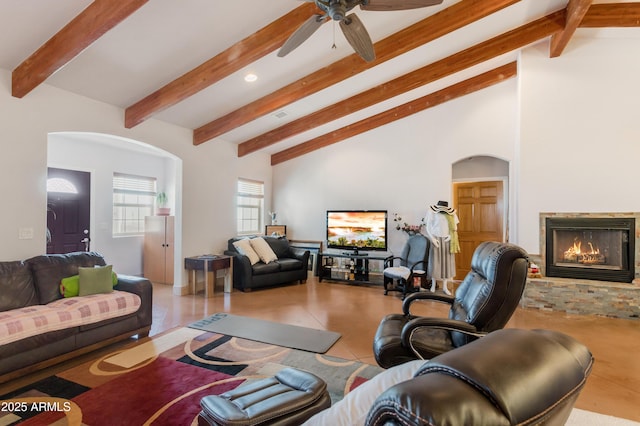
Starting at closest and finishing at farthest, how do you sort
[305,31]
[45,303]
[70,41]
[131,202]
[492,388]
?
[492,388], [305,31], [70,41], [45,303], [131,202]

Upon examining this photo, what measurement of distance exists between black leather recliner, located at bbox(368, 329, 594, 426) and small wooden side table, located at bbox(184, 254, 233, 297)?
491 cm

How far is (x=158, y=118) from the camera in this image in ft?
15.6

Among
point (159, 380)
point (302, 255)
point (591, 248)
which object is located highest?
point (591, 248)

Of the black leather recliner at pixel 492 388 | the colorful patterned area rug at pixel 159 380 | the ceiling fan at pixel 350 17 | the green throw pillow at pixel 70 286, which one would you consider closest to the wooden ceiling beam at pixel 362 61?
the ceiling fan at pixel 350 17

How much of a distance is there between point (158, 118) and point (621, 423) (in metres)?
5.88

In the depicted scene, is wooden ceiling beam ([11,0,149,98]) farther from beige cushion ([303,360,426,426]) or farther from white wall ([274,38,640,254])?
white wall ([274,38,640,254])

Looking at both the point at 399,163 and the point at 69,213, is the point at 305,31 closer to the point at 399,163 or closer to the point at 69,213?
the point at 399,163

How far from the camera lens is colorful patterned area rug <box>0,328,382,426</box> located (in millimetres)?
2133

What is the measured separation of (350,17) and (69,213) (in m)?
5.87

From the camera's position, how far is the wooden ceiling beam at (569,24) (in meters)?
3.53

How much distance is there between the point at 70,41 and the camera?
2797 millimetres

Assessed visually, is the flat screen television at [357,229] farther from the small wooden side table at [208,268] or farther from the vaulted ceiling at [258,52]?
the small wooden side table at [208,268]

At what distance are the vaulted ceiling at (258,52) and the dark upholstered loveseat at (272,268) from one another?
2164 mm

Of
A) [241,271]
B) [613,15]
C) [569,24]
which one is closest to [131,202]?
[241,271]
